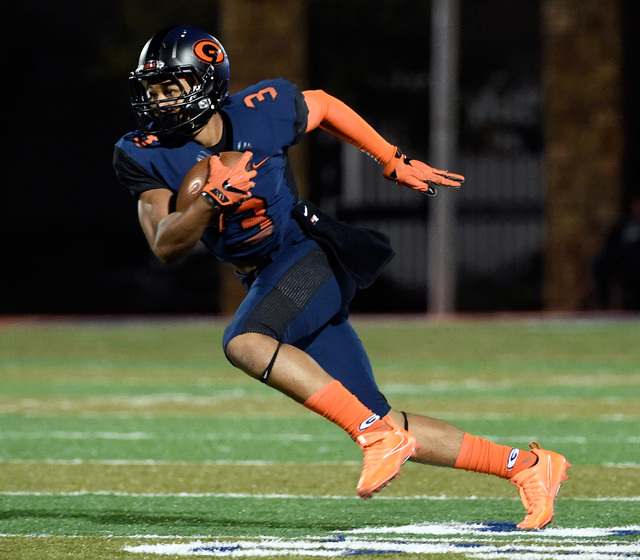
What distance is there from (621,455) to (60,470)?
2.85 metres

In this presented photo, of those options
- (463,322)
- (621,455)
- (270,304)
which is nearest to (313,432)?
(621,455)

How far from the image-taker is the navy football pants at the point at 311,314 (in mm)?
4844

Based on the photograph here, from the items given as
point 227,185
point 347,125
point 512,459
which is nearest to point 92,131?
point 347,125

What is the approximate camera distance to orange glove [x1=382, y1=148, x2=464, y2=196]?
536 centimetres

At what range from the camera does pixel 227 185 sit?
4531 mm

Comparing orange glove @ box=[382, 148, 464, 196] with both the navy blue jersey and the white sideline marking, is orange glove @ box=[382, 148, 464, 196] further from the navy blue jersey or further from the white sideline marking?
the white sideline marking

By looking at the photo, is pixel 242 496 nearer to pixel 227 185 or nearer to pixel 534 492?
pixel 534 492

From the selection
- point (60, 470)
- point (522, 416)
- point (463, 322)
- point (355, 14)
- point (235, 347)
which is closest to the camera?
point (235, 347)

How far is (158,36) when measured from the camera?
5012 mm

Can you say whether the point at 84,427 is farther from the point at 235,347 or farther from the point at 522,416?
the point at 235,347

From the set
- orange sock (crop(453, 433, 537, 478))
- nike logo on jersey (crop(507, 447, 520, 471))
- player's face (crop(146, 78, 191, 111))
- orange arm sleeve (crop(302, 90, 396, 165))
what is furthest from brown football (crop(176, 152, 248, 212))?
nike logo on jersey (crop(507, 447, 520, 471))

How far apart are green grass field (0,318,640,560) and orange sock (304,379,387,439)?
0.42 metres

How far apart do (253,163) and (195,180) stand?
0.31 m

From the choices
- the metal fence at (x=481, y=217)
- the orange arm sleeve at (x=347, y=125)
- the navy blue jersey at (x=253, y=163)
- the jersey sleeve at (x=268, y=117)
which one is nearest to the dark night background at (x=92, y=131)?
the metal fence at (x=481, y=217)
